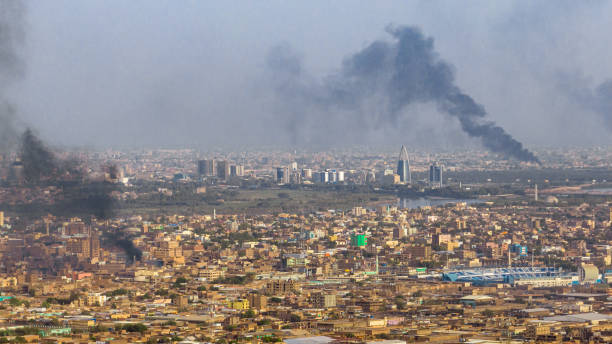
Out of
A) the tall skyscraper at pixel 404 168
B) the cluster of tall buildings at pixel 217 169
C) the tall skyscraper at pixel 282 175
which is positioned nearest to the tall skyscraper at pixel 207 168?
the cluster of tall buildings at pixel 217 169

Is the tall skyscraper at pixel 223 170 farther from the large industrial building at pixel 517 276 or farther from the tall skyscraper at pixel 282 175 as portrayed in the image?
the large industrial building at pixel 517 276

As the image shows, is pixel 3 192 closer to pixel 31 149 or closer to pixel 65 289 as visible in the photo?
pixel 31 149

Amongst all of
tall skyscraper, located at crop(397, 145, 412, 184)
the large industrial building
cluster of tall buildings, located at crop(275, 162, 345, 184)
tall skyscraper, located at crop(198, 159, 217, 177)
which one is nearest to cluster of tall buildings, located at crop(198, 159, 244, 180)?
tall skyscraper, located at crop(198, 159, 217, 177)

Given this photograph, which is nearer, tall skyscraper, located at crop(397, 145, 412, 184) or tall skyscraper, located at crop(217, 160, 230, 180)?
tall skyscraper, located at crop(217, 160, 230, 180)

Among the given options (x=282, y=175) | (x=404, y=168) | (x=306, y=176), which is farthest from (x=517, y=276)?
(x=306, y=176)

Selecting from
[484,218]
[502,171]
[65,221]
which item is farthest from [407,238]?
[502,171]

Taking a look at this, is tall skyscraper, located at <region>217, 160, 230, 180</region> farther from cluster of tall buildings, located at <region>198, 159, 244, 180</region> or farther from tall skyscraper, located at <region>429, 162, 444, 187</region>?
tall skyscraper, located at <region>429, 162, 444, 187</region>
